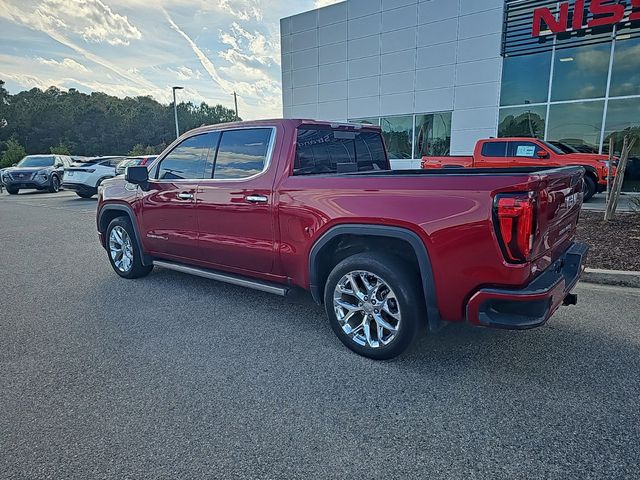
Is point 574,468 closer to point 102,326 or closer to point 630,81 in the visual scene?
point 102,326

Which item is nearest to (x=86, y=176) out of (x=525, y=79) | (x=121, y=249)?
(x=121, y=249)

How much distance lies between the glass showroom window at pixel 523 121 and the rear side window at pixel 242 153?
13612 millimetres

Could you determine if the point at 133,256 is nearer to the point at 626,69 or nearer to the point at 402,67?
the point at 402,67

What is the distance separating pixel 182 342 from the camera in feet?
11.4

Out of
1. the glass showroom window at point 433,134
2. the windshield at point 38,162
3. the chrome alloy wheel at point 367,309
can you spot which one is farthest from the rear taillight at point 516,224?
the windshield at point 38,162

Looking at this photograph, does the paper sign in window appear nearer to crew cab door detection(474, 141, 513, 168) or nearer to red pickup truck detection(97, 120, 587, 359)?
crew cab door detection(474, 141, 513, 168)

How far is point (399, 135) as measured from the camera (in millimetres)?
17891

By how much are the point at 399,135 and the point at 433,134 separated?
1580mm

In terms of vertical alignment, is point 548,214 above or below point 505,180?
below

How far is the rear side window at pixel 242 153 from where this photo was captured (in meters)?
3.77

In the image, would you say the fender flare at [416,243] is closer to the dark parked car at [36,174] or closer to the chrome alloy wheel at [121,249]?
the chrome alloy wheel at [121,249]

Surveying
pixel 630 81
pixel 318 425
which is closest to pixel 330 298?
pixel 318 425

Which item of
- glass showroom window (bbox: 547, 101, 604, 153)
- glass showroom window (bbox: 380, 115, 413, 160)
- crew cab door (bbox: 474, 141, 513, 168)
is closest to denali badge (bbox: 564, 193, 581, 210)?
crew cab door (bbox: 474, 141, 513, 168)

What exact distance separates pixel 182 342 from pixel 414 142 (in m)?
15.8
